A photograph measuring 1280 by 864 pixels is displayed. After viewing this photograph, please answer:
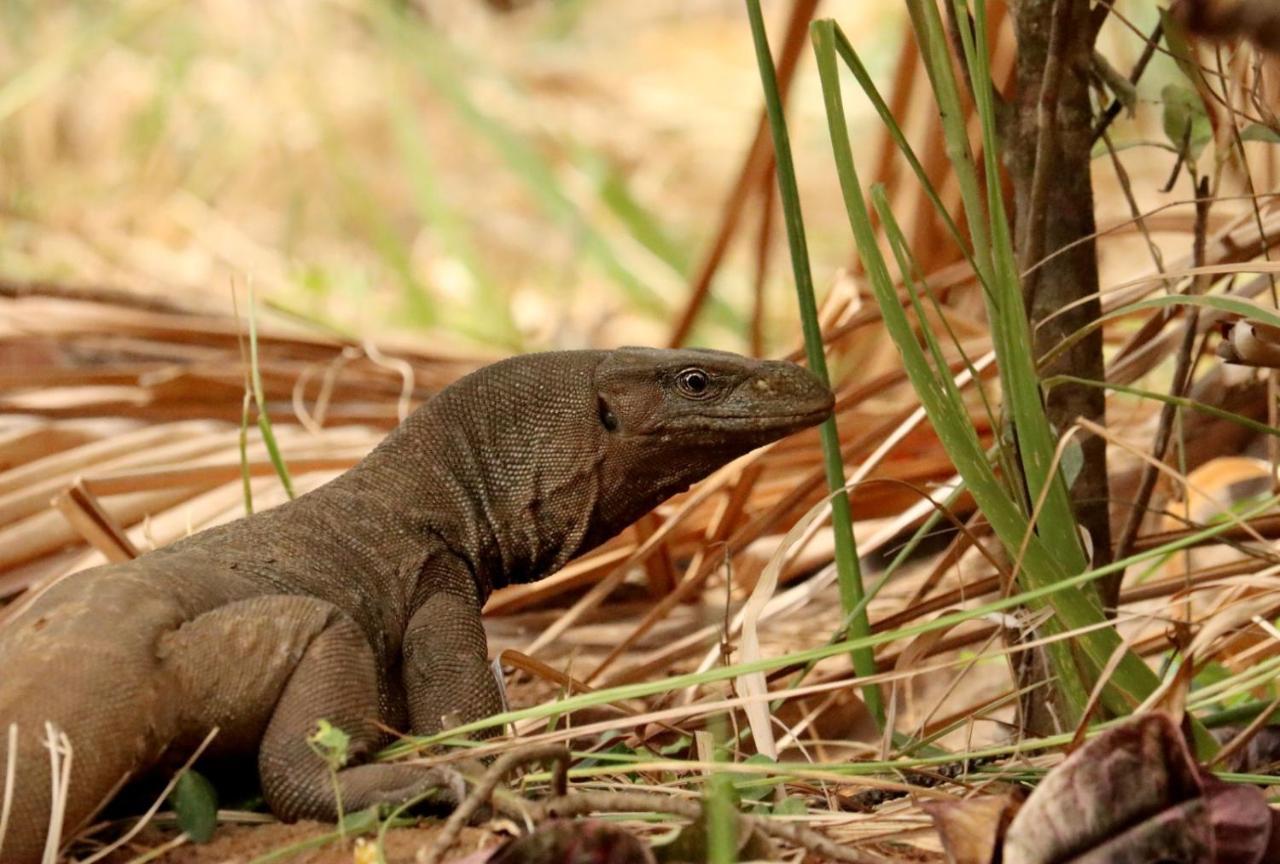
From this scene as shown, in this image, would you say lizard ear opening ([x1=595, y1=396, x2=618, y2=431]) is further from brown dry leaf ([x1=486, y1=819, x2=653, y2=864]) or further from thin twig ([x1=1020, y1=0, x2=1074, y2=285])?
brown dry leaf ([x1=486, y1=819, x2=653, y2=864])

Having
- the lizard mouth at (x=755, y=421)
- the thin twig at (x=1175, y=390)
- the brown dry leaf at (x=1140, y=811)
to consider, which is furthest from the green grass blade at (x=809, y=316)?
the brown dry leaf at (x=1140, y=811)

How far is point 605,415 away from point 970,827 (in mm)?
1640

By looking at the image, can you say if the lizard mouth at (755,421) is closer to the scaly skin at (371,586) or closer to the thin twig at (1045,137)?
the scaly skin at (371,586)

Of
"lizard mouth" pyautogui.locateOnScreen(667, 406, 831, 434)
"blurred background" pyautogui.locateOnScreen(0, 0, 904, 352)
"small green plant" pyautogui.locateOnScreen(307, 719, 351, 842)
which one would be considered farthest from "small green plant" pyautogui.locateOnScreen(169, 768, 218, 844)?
"blurred background" pyautogui.locateOnScreen(0, 0, 904, 352)

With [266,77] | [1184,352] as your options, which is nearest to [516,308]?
[266,77]

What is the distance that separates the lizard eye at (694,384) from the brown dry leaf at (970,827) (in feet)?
4.91

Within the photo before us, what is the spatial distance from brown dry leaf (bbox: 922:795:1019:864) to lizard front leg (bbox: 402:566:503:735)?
1.06m

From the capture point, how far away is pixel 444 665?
3.04 meters

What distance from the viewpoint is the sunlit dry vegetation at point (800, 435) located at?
252 centimetres

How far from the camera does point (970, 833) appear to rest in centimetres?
204

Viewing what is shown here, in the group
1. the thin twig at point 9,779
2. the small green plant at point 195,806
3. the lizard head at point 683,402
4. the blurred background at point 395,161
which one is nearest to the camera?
the thin twig at point 9,779

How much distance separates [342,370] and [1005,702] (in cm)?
332

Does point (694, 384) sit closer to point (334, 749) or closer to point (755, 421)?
point (755, 421)

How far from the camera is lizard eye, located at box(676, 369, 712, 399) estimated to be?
3.47 m
